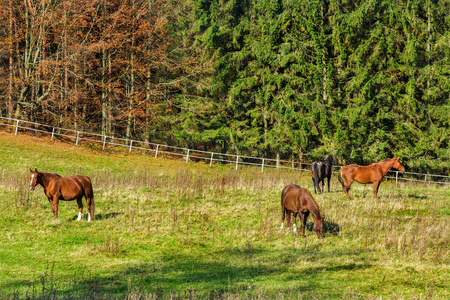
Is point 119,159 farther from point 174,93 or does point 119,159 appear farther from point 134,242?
point 134,242

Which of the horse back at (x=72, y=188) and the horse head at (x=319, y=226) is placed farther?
the horse back at (x=72, y=188)

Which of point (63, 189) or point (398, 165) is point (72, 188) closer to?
point (63, 189)

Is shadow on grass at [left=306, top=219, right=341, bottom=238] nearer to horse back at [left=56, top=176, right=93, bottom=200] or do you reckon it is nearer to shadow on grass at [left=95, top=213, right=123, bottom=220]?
shadow on grass at [left=95, top=213, right=123, bottom=220]

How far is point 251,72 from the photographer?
39.7m

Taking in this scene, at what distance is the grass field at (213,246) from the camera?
9.63 meters

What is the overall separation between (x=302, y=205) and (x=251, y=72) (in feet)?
89.0

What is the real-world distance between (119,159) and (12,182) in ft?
46.5

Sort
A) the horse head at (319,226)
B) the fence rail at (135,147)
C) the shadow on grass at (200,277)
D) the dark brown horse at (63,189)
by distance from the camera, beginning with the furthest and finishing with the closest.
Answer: the fence rail at (135,147), the dark brown horse at (63,189), the horse head at (319,226), the shadow on grass at (200,277)

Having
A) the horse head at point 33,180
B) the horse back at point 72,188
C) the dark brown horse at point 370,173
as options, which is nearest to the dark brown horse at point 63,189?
the horse back at point 72,188

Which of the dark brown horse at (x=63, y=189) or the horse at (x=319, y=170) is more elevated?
the horse at (x=319, y=170)

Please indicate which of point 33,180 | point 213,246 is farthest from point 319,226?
point 33,180

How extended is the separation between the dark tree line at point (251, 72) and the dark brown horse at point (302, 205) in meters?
20.6

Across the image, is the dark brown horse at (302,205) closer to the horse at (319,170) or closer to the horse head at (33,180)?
the horse at (319,170)

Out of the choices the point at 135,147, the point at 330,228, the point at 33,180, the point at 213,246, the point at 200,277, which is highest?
the point at 135,147
